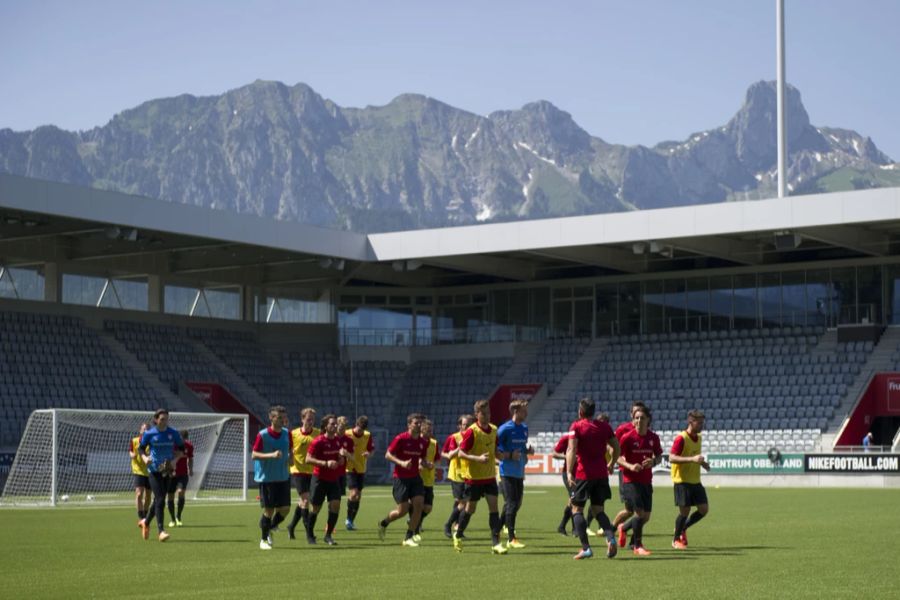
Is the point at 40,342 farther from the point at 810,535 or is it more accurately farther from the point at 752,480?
the point at 810,535

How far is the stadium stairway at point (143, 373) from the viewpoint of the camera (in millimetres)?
46531

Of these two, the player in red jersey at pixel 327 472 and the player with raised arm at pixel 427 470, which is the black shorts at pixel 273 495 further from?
the player with raised arm at pixel 427 470

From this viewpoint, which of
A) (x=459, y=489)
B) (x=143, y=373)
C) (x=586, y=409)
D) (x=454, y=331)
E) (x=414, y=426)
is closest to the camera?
(x=586, y=409)

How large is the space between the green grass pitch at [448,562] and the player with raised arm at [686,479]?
1.02ft

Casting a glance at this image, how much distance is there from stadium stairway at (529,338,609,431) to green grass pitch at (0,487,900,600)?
24.7 m

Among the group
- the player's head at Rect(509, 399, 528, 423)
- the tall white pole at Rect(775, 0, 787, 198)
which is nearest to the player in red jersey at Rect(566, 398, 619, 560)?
the player's head at Rect(509, 399, 528, 423)

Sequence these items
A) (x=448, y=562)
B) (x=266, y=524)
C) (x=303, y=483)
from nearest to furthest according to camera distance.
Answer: (x=448, y=562) < (x=266, y=524) < (x=303, y=483)

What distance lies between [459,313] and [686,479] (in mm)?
38606

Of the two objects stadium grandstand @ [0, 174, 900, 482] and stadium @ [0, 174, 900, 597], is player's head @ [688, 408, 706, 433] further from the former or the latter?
stadium grandstand @ [0, 174, 900, 482]

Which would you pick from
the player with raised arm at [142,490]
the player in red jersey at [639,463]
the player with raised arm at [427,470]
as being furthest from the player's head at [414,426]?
the player with raised arm at [142,490]

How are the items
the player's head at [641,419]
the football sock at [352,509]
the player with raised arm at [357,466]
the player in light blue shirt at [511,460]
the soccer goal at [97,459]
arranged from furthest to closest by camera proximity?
the soccer goal at [97,459]
the football sock at [352,509]
the player with raised arm at [357,466]
the player in light blue shirt at [511,460]
the player's head at [641,419]

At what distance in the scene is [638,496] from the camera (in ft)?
54.7

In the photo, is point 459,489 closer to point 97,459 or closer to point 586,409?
point 586,409

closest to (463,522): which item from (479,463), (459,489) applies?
(479,463)
